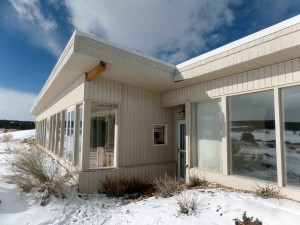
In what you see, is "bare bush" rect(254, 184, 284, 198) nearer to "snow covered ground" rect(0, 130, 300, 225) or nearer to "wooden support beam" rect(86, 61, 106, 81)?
"snow covered ground" rect(0, 130, 300, 225)

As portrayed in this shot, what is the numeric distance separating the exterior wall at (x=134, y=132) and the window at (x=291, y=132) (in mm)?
4595

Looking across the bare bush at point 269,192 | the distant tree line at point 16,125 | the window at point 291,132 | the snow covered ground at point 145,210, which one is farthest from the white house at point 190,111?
the distant tree line at point 16,125

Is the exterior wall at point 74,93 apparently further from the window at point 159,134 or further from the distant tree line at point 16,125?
the distant tree line at point 16,125

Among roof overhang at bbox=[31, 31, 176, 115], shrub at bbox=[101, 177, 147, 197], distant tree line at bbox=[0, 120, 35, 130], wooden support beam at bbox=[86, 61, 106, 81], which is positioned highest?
roof overhang at bbox=[31, 31, 176, 115]

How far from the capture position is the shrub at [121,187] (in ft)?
22.2

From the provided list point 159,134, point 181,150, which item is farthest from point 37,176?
point 181,150

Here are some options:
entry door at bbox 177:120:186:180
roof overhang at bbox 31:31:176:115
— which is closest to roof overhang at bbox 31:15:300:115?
roof overhang at bbox 31:31:176:115

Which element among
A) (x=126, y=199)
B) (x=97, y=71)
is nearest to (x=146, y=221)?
(x=126, y=199)

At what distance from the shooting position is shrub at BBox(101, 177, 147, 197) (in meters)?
6.77

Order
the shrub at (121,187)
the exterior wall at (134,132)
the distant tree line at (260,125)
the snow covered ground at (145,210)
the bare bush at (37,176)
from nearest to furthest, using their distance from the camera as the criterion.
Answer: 1. the snow covered ground at (145,210)
2. the distant tree line at (260,125)
3. the bare bush at (37,176)
4. the shrub at (121,187)
5. the exterior wall at (134,132)

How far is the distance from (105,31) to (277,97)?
21.3 feet

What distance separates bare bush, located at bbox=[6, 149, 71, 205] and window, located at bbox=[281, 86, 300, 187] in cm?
543

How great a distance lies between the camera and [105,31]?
8.87 metres

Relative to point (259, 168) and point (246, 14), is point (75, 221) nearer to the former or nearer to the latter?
point (259, 168)
